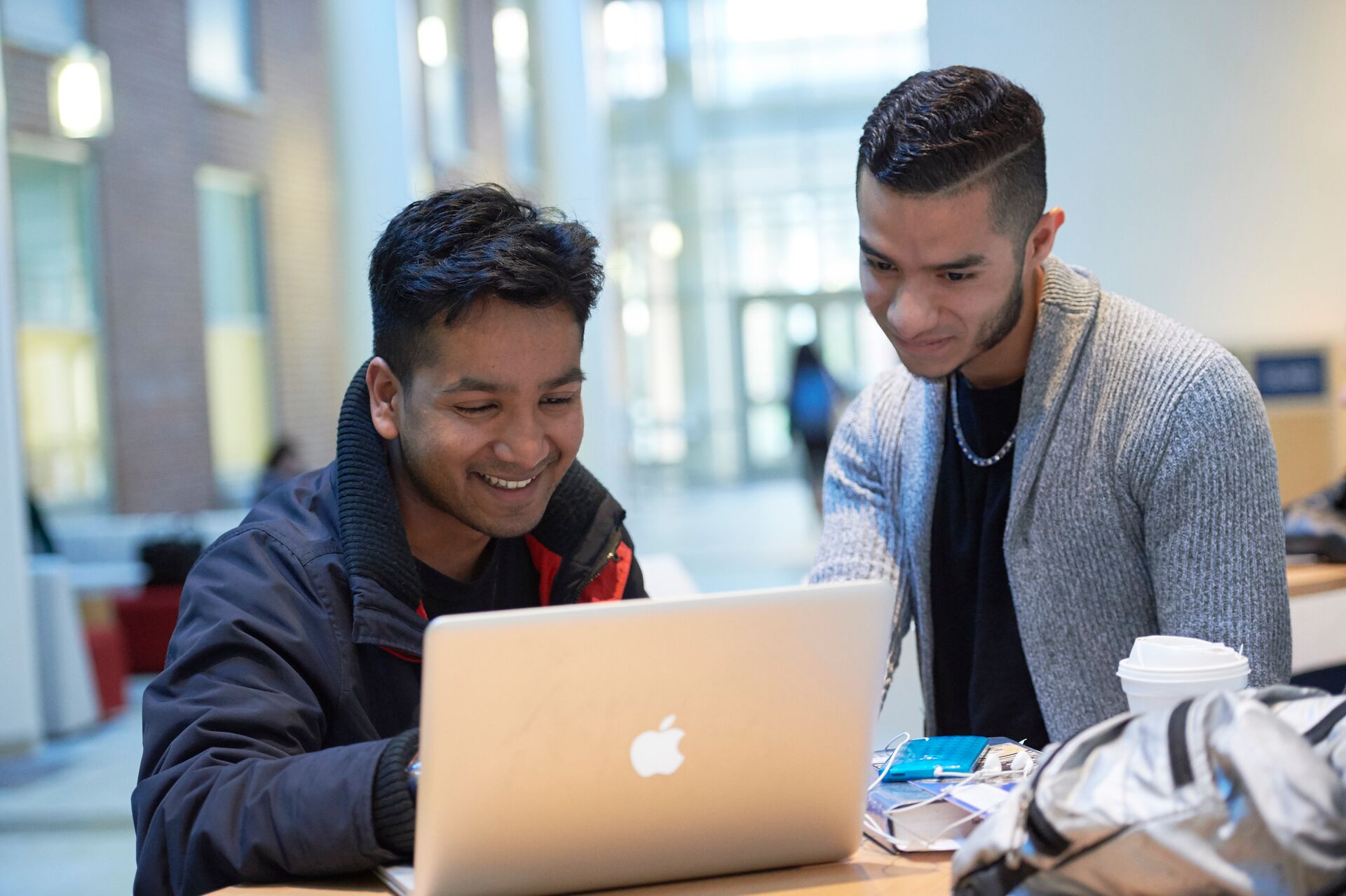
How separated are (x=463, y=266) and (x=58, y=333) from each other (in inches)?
284

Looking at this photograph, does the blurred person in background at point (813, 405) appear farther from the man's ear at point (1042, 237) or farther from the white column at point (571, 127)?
the man's ear at point (1042, 237)

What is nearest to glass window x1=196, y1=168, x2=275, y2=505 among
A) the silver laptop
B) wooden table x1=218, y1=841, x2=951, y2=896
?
wooden table x1=218, y1=841, x2=951, y2=896

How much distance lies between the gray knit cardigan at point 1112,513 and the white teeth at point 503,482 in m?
0.55

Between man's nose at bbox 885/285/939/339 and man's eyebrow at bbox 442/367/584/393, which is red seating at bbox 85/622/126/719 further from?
man's nose at bbox 885/285/939/339

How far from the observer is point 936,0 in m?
3.38

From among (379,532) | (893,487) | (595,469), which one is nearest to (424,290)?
(379,532)

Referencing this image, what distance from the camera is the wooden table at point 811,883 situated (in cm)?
120

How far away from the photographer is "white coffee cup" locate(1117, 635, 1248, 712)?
1245mm

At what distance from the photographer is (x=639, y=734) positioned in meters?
1.12

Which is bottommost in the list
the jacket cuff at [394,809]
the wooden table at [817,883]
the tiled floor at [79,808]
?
the tiled floor at [79,808]

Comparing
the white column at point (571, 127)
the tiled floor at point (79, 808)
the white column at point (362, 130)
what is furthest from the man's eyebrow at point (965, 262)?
the white column at point (571, 127)

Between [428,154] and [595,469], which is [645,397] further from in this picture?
[595,469]

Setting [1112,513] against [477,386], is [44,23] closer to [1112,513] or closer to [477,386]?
[477,386]

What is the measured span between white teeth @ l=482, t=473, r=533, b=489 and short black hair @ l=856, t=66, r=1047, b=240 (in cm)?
61
